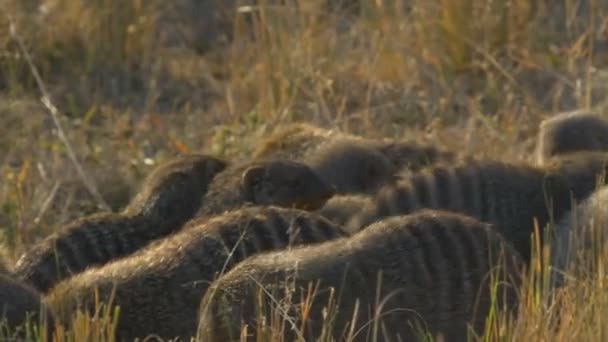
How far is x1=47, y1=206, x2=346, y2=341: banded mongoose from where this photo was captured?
3326 mm

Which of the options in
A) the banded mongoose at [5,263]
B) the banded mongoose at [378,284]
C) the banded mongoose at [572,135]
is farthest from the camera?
the banded mongoose at [572,135]

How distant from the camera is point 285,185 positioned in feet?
14.3

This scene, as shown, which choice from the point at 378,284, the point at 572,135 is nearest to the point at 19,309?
the point at 378,284

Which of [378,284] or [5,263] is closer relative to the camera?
[378,284]

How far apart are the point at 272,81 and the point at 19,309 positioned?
2.64 m

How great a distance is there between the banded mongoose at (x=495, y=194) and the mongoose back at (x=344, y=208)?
0.17ft

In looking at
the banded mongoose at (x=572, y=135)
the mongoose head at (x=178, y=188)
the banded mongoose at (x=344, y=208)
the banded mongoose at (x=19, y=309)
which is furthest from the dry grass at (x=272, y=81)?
the banded mongoose at (x=19, y=309)

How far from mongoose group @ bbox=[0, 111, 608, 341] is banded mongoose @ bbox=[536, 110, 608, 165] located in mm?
268

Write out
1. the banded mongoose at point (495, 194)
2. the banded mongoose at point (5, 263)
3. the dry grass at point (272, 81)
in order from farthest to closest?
the dry grass at point (272, 81)
the banded mongoose at point (495, 194)
the banded mongoose at point (5, 263)

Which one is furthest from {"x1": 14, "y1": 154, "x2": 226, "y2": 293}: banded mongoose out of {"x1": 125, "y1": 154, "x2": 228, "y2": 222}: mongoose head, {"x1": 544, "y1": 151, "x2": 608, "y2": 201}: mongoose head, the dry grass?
{"x1": 544, "y1": 151, "x2": 608, "y2": 201}: mongoose head

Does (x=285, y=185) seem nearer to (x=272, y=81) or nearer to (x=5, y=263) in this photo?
(x=5, y=263)

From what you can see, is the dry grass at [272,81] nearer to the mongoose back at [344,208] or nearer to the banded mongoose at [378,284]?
the mongoose back at [344,208]

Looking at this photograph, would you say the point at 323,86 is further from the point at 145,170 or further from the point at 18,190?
the point at 18,190

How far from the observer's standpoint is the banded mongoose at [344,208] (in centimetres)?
404
